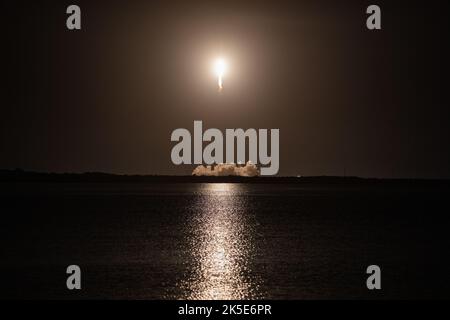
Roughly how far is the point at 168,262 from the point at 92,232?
117ft

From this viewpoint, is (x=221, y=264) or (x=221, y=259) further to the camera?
→ (x=221, y=259)

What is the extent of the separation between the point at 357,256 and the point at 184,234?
1238 inches

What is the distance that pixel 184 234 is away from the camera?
99.6 m

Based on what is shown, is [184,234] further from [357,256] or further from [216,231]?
[357,256]

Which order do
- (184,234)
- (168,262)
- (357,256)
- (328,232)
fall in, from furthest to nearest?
(328,232)
(184,234)
(357,256)
(168,262)

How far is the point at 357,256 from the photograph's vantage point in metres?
74.3
